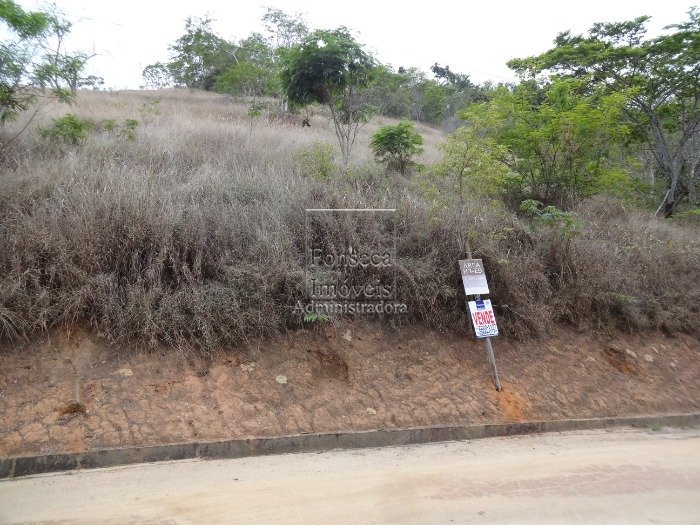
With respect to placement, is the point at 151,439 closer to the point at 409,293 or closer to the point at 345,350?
the point at 345,350

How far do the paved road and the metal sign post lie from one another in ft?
4.36

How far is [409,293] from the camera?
6.36 m

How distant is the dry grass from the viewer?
5035 mm

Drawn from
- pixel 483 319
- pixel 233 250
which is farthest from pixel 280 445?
pixel 483 319

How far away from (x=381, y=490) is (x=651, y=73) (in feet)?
47.6

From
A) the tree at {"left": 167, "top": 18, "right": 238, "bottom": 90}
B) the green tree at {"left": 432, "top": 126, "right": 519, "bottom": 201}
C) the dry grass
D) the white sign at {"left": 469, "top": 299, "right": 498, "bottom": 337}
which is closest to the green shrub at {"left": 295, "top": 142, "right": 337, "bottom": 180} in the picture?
the dry grass

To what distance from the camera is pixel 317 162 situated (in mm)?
8805

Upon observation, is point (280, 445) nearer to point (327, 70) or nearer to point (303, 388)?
point (303, 388)

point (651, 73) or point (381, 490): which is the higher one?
point (651, 73)

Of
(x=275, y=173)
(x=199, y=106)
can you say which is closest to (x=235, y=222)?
(x=275, y=173)

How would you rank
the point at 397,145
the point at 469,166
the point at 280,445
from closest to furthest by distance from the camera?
the point at 280,445 → the point at 469,166 → the point at 397,145

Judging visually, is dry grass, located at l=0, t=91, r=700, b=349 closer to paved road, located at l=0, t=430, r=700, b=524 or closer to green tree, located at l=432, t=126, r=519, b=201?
green tree, located at l=432, t=126, r=519, b=201

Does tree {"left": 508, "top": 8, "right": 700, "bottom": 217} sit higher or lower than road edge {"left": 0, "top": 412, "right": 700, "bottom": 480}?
higher

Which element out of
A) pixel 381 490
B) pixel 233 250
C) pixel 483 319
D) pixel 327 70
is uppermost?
pixel 327 70
